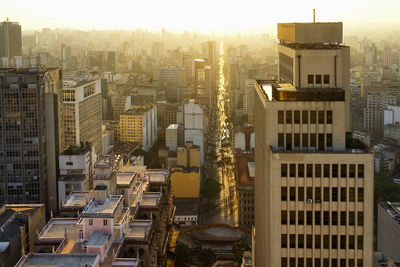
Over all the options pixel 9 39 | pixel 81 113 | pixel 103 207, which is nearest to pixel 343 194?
pixel 103 207

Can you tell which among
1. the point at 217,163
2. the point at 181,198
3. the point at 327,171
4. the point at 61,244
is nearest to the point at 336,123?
the point at 327,171

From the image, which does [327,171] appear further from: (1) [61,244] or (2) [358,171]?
(1) [61,244]

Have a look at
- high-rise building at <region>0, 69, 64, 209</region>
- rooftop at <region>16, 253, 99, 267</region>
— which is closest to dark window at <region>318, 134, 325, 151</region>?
rooftop at <region>16, 253, 99, 267</region>

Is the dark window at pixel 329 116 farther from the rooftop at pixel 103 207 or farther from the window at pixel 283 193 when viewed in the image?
the rooftop at pixel 103 207

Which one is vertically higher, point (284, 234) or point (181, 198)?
point (284, 234)

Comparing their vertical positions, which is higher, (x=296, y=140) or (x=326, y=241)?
(x=296, y=140)

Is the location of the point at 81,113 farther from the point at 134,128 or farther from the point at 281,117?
the point at 281,117

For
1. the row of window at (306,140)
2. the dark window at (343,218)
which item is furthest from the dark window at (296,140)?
the dark window at (343,218)
